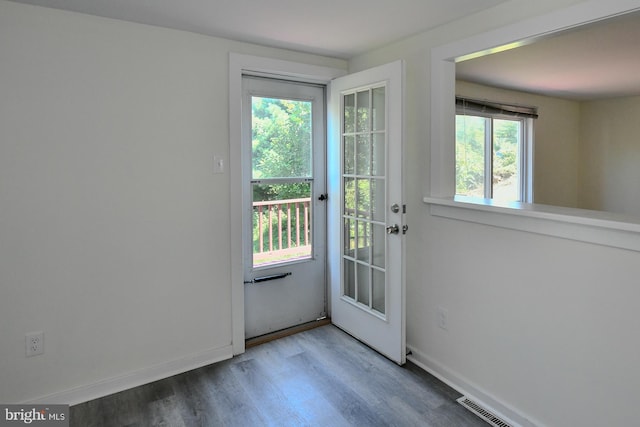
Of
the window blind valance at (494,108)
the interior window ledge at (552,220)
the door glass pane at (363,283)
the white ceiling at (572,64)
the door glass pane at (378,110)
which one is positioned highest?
the white ceiling at (572,64)

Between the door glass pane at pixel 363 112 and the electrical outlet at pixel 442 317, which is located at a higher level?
the door glass pane at pixel 363 112

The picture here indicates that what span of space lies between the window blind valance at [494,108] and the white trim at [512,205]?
1766mm

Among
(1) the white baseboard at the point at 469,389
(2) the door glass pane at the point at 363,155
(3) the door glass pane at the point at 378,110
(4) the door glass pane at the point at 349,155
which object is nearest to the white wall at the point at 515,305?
(1) the white baseboard at the point at 469,389

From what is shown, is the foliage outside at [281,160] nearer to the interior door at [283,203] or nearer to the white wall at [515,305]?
the interior door at [283,203]

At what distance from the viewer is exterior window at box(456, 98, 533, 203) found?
163 inches

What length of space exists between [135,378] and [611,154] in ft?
20.7

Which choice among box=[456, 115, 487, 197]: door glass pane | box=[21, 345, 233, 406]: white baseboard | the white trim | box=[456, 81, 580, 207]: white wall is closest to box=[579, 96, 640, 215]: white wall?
box=[456, 81, 580, 207]: white wall

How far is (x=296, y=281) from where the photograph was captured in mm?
3123

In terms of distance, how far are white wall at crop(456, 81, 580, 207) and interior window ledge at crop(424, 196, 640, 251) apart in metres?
2.89

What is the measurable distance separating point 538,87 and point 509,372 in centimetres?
357

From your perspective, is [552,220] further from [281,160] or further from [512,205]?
[281,160]

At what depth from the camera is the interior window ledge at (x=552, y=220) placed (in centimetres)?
154

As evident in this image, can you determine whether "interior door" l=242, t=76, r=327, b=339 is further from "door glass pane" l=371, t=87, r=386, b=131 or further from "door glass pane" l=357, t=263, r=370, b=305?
"door glass pane" l=371, t=87, r=386, b=131

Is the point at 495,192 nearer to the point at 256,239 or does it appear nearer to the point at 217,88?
the point at 256,239
